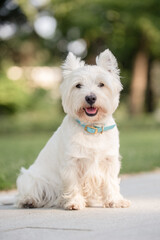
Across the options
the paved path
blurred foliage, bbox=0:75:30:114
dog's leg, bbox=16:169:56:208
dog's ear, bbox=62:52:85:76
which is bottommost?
the paved path

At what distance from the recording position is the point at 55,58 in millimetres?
35625

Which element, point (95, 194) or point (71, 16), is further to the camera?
point (71, 16)

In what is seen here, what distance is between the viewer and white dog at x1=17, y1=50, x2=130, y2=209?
488 cm

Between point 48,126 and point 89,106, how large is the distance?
64.6 feet

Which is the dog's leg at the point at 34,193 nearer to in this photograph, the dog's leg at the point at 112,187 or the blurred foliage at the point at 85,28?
the dog's leg at the point at 112,187

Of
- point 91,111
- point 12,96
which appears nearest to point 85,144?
point 91,111

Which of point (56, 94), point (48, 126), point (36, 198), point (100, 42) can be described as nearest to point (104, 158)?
point (36, 198)

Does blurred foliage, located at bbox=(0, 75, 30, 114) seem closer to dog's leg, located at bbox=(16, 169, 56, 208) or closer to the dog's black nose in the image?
dog's leg, located at bbox=(16, 169, 56, 208)

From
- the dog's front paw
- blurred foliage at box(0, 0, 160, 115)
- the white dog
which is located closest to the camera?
the white dog

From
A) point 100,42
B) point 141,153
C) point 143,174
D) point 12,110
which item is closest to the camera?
point 143,174

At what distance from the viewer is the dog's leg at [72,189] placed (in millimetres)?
4957

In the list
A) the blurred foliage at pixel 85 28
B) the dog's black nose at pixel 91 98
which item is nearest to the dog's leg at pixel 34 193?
the dog's black nose at pixel 91 98

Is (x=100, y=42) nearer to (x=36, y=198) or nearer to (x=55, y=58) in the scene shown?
(x=55, y=58)

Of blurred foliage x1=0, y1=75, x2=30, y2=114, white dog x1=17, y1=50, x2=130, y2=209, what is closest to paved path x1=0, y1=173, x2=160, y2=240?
white dog x1=17, y1=50, x2=130, y2=209
